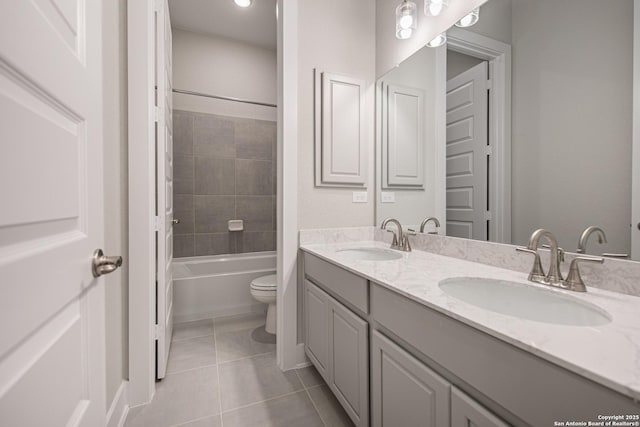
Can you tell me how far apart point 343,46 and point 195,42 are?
76.1 inches

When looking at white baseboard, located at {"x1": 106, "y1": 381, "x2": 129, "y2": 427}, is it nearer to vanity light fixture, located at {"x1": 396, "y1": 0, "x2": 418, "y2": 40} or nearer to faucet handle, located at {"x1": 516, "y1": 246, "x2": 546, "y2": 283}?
faucet handle, located at {"x1": 516, "y1": 246, "x2": 546, "y2": 283}

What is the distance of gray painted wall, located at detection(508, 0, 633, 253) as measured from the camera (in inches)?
33.6

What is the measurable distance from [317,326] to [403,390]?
2.42 ft

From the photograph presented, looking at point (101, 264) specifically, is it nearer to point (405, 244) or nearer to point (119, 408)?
point (119, 408)

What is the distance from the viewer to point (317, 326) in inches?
61.5

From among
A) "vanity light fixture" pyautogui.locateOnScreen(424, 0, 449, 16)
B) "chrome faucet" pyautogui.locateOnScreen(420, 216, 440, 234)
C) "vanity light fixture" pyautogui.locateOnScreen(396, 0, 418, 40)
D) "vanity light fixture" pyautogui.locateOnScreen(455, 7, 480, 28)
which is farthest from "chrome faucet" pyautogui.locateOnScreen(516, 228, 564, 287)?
"vanity light fixture" pyautogui.locateOnScreen(396, 0, 418, 40)

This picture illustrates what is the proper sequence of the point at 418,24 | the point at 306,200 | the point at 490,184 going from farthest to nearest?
the point at 306,200, the point at 418,24, the point at 490,184

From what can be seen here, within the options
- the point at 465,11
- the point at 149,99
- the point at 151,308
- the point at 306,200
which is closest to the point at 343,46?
the point at 465,11

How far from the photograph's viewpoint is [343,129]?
75.0 inches

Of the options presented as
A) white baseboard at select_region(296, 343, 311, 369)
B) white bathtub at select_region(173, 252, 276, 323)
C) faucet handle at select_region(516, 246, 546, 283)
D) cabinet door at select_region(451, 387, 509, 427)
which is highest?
faucet handle at select_region(516, 246, 546, 283)

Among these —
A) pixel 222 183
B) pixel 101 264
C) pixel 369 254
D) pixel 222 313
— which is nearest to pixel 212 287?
pixel 222 313

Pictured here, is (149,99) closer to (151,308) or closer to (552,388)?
(151,308)

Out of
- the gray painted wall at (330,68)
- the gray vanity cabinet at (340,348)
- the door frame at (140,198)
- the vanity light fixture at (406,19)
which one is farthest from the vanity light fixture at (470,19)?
the door frame at (140,198)

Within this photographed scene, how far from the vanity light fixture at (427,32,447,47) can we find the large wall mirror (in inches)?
1.3
